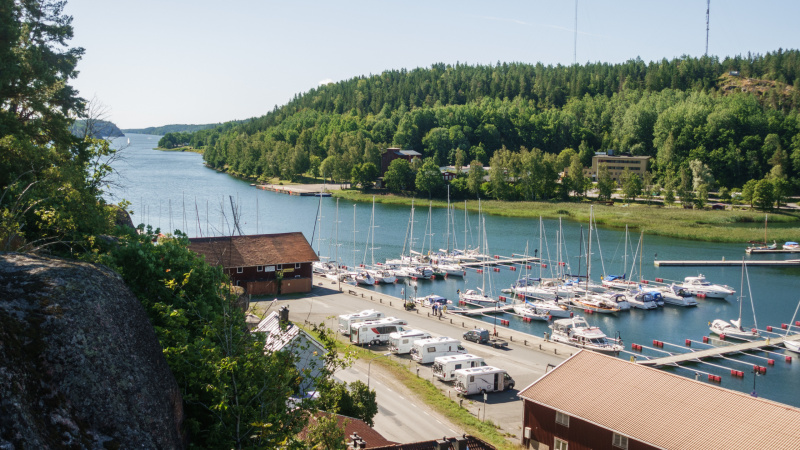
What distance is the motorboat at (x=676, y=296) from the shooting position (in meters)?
41.3

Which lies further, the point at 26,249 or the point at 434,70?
the point at 434,70

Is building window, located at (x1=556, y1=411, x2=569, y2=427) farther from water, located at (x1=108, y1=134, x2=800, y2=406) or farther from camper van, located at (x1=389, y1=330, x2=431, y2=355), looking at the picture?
camper van, located at (x1=389, y1=330, x2=431, y2=355)

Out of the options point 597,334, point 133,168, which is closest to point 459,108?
point 133,168

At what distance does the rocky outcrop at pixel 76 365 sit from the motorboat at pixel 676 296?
38927 millimetres

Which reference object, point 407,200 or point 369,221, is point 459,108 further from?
point 369,221

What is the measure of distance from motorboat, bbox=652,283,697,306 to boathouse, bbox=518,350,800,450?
83.3 ft

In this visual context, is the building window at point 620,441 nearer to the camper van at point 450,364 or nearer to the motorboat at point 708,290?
the camper van at point 450,364

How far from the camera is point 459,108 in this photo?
127 m

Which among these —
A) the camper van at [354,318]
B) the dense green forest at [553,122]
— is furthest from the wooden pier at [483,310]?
the dense green forest at [553,122]

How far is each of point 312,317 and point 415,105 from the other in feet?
393

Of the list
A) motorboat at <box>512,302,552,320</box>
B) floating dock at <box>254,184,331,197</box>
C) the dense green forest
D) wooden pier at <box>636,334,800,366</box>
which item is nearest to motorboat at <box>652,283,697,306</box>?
wooden pier at <box>636,334,800,366</box>

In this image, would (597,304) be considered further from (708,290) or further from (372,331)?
(372,331)

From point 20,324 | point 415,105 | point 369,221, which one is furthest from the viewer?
point 415,105

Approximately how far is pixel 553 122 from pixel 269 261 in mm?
99067
